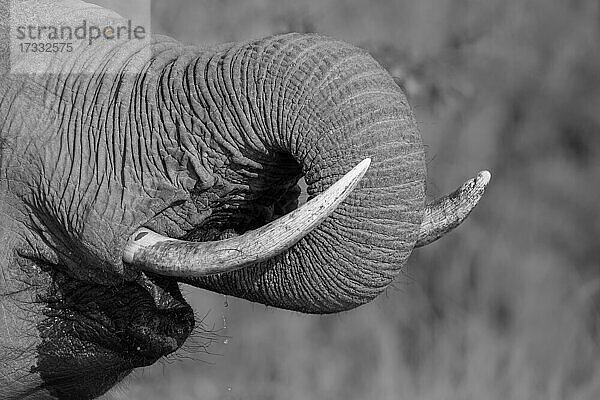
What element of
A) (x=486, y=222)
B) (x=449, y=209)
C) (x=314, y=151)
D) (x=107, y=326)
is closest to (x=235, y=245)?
(x=314, y=151)

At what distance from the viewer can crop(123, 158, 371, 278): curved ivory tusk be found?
201cm

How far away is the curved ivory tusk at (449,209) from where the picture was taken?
230 cm

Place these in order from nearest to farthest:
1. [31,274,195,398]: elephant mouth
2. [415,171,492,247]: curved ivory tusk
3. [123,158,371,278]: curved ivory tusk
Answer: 1. [123,158,371,278]: curved ivory tusk
2. [415,171,492,247]: curved ivory tusk
3. [31,274,195,398]: elephant mouth

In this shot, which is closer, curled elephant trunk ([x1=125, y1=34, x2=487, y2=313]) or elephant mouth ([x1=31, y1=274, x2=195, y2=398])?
curled elephant trunk ([x1=125, y1=34, x2=487, y2=313])

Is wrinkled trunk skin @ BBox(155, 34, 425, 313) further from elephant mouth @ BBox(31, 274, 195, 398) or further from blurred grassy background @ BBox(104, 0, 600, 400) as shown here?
blurred grassy background @ BBox(104, 0, 600, 400)

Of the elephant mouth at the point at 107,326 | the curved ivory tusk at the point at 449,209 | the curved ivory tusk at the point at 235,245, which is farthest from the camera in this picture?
Result: the elephant mouth at the point at 107,326

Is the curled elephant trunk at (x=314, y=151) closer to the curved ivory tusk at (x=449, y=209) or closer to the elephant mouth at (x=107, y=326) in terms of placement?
the curved ivory tusk at (x=449, y=209)

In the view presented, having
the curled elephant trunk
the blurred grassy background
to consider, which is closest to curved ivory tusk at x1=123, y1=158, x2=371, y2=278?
the curled elephant trunk

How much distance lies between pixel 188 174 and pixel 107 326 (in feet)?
1.37

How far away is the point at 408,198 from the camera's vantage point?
211 cm

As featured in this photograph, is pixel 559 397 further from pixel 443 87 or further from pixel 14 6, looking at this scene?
pixel 14 6

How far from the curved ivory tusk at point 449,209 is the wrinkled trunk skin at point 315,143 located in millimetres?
130

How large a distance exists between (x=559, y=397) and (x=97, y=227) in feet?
8.03

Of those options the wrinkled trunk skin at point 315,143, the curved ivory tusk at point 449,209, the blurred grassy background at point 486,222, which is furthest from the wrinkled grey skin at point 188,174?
the blurred grassy background at point 486,222
